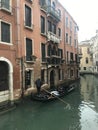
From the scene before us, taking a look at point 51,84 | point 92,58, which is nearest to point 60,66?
point 51,84

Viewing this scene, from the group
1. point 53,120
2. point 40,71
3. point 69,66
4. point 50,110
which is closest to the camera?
point 53,120

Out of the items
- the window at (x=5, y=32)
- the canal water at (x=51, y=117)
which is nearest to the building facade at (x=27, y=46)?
the window at (x=5, y=32)

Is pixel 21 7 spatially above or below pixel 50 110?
above

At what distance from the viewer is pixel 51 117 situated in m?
11.1

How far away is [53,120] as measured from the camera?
34.7 feet

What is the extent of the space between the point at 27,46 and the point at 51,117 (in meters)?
6.03

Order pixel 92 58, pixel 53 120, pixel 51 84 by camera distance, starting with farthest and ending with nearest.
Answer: pixel 92 58 → pixel 51 84 → pixel 53 120

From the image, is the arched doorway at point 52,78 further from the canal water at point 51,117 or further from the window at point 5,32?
the window at point 5,32

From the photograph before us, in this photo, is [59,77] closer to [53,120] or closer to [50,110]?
[50,110]

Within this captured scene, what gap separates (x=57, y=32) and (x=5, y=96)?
1143 centimetres

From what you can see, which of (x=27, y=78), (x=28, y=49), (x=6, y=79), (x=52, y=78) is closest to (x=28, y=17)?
(x=28, y=49)

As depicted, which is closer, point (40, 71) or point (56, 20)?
point (40, 71)

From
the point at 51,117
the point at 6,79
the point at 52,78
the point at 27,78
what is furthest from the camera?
the point at 52,78

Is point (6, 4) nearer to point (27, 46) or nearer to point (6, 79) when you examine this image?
point (27, 46)
